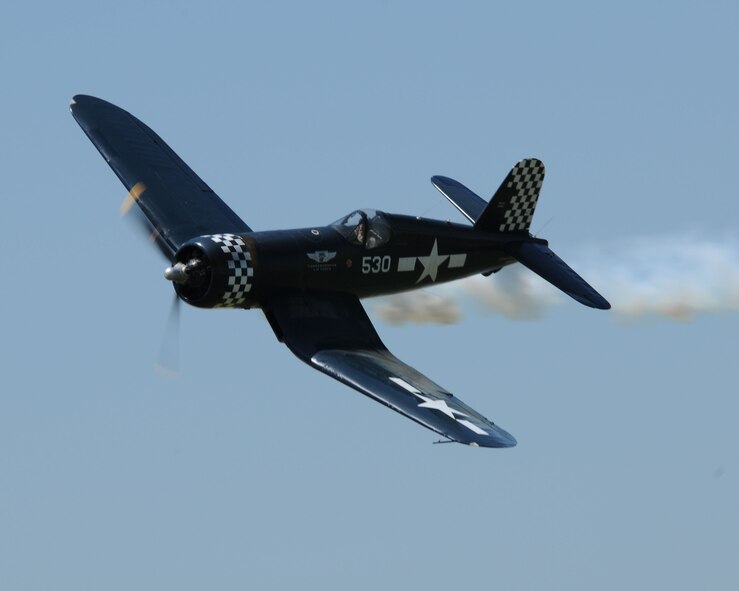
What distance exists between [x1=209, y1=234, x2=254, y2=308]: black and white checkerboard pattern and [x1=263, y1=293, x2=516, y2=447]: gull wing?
64cm

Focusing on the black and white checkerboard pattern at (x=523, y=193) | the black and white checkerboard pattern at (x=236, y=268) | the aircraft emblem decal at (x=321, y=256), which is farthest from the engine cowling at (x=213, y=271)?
the black and white checkerboard pattern at (x=523, y=193)

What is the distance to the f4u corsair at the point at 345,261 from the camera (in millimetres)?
33938

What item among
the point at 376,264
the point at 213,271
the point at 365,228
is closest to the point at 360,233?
the point at 365,228

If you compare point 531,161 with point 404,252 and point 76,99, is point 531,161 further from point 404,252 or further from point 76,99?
point 76,99

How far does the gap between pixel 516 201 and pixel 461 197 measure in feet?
6.23

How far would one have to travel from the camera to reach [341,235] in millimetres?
36719

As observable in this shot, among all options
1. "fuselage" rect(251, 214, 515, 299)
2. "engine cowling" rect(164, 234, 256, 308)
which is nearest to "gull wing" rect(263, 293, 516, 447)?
"fuselage" rect(251, 214, 515, 299)

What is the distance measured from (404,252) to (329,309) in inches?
86.2

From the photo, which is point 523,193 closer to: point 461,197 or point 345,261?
point 461,197

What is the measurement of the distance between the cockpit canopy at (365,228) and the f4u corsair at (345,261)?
0.06 ft

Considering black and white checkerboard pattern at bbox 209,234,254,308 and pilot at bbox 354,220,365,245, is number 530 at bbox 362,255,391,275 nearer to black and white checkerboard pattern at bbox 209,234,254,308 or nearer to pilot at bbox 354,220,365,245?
pilot at bbox 354,220,365,245

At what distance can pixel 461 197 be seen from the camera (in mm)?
41219

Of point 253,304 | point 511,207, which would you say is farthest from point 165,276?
point 511,207

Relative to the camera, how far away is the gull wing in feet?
105
